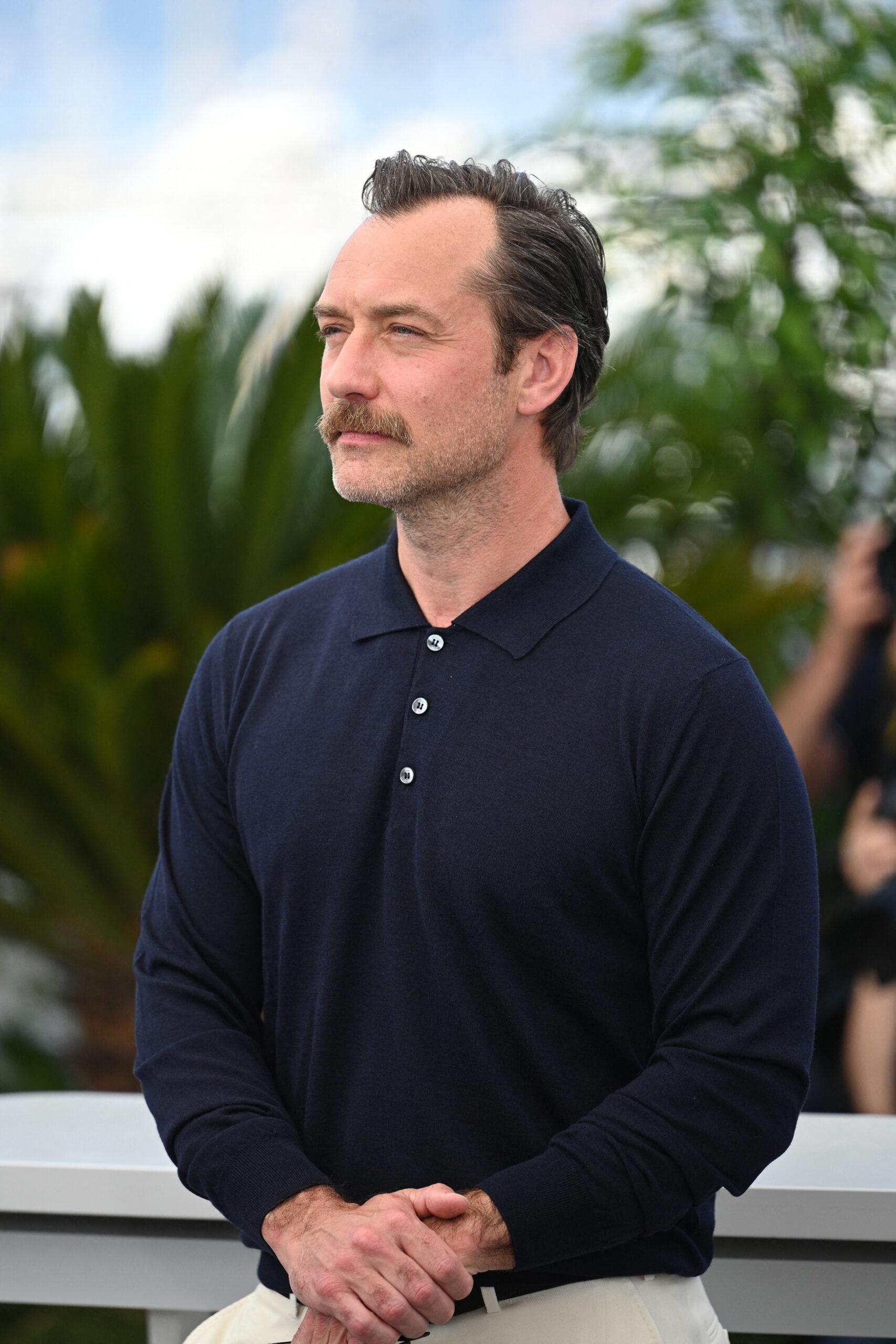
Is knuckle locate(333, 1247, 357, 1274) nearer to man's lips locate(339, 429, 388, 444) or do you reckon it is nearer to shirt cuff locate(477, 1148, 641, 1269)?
shirt cuff locate(477, 1148, 641, 1269)

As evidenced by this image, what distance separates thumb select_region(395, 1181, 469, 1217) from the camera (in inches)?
48.1

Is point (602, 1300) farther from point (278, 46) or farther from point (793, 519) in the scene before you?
point (278, 46)

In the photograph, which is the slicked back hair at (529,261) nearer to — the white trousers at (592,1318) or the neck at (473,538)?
the neck at (473,538)

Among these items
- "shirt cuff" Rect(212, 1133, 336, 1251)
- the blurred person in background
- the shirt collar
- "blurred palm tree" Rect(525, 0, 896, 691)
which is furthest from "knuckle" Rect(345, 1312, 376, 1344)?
"blurred palm tree" Rect(525, 0, 896, 691)

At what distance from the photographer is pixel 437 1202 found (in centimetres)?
122

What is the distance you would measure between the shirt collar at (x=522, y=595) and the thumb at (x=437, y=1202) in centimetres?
49

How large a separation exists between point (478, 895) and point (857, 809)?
64.1 inches

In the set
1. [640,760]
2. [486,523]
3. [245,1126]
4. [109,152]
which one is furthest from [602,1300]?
[109,152]

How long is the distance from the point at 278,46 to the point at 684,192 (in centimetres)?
224

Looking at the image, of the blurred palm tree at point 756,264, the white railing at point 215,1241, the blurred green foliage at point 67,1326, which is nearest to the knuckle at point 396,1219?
the white railing at point 215,1241

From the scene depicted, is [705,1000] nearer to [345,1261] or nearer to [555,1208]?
[555,1208]

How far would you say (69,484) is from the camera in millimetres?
4254

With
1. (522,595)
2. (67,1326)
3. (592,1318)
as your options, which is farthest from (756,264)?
(592,1318)

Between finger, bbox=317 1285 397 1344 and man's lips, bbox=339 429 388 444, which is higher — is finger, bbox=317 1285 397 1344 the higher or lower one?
the lower one
